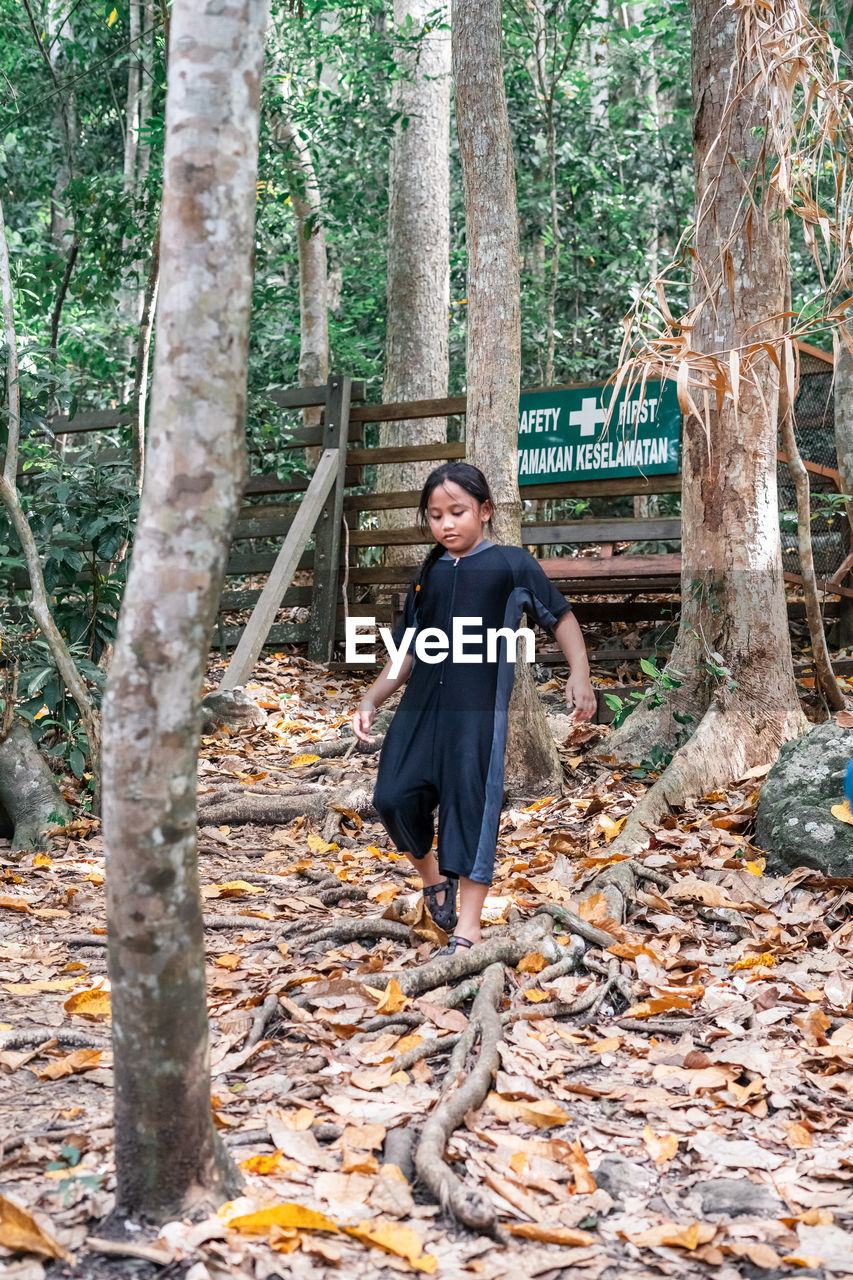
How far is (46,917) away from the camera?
414cm

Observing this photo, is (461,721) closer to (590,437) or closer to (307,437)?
(590,437)

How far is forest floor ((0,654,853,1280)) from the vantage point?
2064 mm

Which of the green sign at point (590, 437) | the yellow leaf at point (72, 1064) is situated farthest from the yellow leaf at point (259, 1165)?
the green sign at point (590, 437)

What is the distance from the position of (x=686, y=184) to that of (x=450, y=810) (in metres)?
11.7

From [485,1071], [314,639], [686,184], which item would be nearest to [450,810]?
[485,1071]

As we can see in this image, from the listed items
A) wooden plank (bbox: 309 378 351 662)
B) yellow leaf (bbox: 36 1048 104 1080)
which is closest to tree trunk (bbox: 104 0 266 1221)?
yellow leaf (bbox: 36 1048 104 1080)

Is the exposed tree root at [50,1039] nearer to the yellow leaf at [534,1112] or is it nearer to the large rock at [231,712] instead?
the yellow leaf at [534,1112]

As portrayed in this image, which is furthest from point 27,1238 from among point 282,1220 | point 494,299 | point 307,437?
point 307,437

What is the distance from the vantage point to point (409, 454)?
8547mm

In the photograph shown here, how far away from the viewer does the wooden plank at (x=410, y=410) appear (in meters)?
8.33

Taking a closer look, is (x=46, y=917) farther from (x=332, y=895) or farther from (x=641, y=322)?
(x=641, y=322)

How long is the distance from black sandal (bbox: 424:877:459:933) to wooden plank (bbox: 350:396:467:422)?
4917 mm

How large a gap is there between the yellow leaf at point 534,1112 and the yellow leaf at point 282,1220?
2.04ft

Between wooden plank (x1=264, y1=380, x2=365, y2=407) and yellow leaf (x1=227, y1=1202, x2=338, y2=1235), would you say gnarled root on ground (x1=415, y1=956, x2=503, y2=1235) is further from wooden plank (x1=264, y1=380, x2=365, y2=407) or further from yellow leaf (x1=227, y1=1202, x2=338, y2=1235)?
wooden plank (x1=264, y1=380, x2=365, y2=407)
